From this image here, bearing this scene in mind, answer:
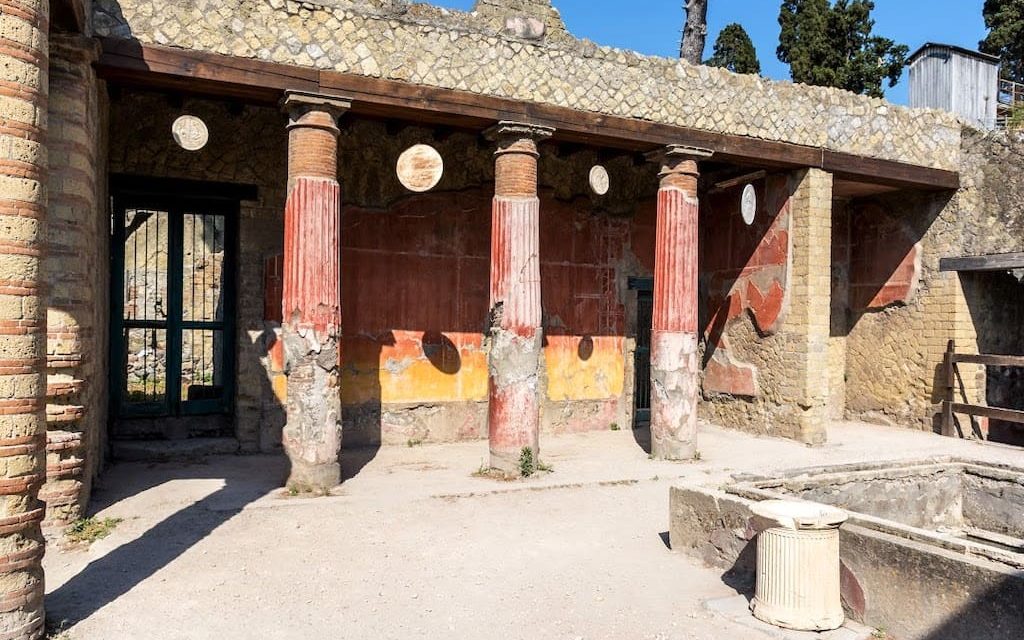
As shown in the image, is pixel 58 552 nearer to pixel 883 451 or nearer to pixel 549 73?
pixel 549 73

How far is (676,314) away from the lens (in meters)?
8.97

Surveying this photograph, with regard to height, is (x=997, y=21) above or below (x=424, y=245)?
above

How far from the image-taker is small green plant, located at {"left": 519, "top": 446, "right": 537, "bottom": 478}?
7.85 m

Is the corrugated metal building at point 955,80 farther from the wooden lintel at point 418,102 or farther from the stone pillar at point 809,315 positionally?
the stone pillar at point 809,315

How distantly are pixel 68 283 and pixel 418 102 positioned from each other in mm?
3448

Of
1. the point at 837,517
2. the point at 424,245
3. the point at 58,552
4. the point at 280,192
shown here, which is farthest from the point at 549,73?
the point at 58,552

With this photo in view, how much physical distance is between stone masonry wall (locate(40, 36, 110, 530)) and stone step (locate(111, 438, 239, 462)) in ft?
6.75

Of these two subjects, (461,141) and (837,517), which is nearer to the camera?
(837,517)

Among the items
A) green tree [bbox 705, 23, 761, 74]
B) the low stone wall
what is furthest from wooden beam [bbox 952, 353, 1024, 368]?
green tree [bbox 705, 23, 761, 74]

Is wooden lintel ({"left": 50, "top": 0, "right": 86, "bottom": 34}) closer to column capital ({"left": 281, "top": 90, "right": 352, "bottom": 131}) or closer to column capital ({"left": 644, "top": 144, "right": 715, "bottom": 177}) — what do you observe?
column capital ({"left": 281, "top": 90, "right": 352, "bottom": 131})

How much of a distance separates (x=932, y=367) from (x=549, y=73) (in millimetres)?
7116

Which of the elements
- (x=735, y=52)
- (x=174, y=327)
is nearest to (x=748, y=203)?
(x=174, y=327)

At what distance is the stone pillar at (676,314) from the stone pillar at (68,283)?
572 centimetres

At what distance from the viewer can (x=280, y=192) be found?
9.06m
